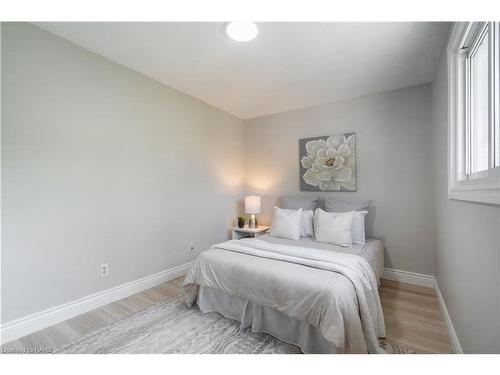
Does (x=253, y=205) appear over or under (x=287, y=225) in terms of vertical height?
over

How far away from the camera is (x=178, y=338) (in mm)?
1728

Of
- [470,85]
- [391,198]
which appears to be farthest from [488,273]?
[391,198]

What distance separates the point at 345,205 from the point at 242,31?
230 cm

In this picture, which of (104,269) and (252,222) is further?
(252,222)

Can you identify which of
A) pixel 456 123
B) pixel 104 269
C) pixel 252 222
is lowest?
pixel 104 269

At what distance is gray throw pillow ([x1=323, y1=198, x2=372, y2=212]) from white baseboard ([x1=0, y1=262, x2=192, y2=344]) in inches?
90.8

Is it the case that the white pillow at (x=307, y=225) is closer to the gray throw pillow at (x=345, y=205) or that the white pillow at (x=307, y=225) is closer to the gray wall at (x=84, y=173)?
the gray throw pillow at (x=345, y=205)

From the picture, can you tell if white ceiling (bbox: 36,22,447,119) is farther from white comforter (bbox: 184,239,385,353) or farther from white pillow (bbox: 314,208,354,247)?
white comforter (bbox: 184,239,385,353)

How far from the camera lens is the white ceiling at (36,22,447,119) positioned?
184cm

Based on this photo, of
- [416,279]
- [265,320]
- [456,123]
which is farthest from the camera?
[416,279]

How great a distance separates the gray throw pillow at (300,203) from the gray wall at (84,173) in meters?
1.35

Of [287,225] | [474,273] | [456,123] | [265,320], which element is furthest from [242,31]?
[265,320]

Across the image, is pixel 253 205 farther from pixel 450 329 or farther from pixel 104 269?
pixel 450 329

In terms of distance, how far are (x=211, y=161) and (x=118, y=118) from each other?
142 cm
